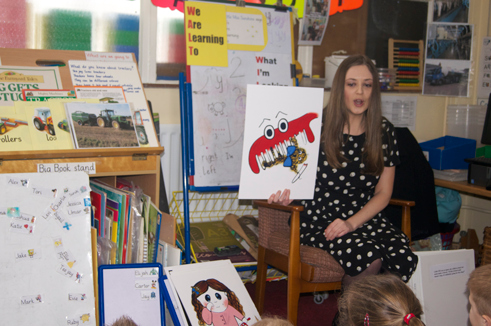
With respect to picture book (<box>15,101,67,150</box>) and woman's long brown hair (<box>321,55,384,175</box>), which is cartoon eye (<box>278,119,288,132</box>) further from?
picture book (<box>15,101,67,150</box>)

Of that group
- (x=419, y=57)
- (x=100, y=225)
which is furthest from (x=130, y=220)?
(x=419, y=57)

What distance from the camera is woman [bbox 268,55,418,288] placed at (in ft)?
6.18

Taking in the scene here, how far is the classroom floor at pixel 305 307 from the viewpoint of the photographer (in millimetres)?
2088

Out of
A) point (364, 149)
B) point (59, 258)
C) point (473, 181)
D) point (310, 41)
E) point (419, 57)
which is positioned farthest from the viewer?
point (419, 57)

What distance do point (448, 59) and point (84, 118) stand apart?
252cm

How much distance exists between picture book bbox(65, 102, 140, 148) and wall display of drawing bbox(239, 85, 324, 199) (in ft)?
1.58

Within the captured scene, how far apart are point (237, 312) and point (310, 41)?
174 centimetres

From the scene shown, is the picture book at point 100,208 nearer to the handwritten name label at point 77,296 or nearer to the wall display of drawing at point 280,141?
the handwritten name label at point 77,296

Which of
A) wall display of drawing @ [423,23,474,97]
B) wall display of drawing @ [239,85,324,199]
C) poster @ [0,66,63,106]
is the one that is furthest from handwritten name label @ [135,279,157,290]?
wall display of drawing @ [423,23,474,97]

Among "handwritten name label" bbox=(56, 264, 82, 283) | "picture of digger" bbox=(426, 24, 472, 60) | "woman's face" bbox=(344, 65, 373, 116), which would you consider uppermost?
"picture of digger" bbox=(426, 24, 472, 60)

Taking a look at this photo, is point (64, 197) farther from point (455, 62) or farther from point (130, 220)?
point (455, 62)

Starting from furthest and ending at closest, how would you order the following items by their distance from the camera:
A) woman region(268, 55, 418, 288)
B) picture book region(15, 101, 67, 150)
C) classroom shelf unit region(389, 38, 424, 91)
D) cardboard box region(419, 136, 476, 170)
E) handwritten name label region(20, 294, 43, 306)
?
classroom shelf unit region(389, 38, 424, 91), cardboard box region(419, 136, 476, 170), woman region(268, 55, 418, 288), picture book region(15, 101, 67, 150), handwritten name label region(20, 294, 43, 306)

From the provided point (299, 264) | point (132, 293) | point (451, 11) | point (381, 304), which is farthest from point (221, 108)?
point (451, 11)

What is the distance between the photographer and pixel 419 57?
2.98m
